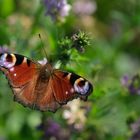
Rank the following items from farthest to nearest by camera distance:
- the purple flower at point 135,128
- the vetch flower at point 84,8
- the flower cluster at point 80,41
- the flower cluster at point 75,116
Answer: the vetch flower at point 84,8 → the purple flower at point 135,128 → the flower cluster at point 75,116 → the flower cluster at point 80,41

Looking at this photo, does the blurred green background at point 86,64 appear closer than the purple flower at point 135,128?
Yes

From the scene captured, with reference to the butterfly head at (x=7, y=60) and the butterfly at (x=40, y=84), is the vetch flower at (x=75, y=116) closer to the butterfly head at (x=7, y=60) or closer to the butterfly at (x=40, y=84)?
the butterfly at (x=40, y=84)

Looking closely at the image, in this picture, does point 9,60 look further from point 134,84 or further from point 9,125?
point 9,125

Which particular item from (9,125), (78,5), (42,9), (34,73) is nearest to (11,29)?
(42,9)

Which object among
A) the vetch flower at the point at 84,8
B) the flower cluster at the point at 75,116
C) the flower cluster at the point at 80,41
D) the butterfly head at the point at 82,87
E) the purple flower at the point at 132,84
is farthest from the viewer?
the vetch flower at the point at 84,8

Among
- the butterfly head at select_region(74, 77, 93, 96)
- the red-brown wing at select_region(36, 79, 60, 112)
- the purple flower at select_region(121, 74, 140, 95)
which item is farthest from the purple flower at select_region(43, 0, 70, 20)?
the butterfly head at select_region(74, 77, 93, 96)

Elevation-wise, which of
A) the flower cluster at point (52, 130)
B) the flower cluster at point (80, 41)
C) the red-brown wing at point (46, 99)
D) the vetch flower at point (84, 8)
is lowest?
the vetch flower at point (84, 8)

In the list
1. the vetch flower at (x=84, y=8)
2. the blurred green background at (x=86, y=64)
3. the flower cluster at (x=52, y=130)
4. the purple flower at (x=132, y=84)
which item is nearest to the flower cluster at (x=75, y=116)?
the blurred green background at (x=86, y=64)

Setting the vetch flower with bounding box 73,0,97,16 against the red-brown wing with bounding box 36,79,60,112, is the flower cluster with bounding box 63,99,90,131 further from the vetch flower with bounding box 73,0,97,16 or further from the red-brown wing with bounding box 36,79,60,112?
the vetch flower with bounding box 73,0,97,16
